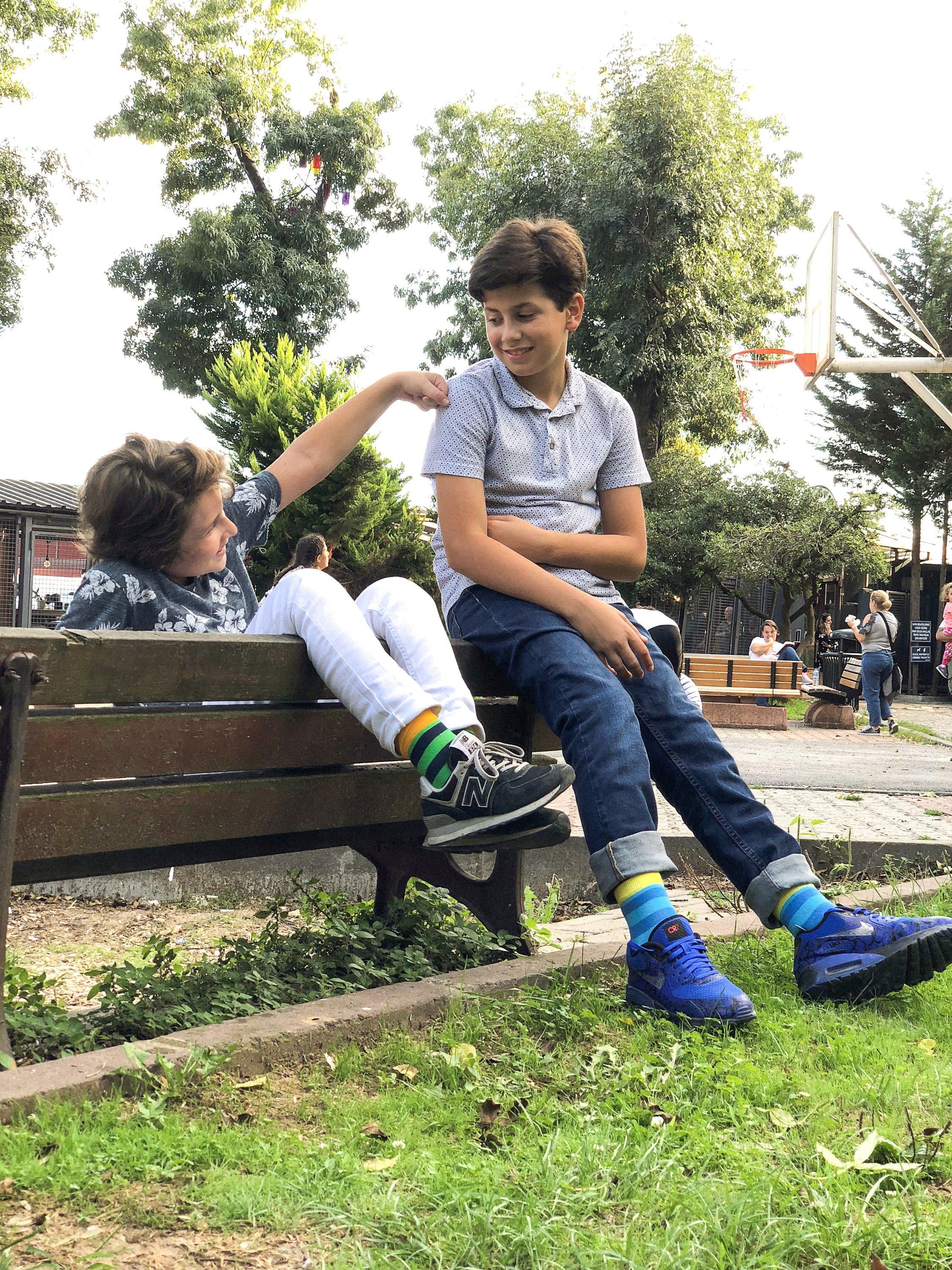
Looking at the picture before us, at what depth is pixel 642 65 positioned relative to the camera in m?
29.8

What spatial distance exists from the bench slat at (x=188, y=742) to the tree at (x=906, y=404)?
30.0 m

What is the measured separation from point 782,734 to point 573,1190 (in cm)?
1346

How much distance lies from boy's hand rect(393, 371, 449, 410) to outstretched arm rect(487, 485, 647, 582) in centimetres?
35

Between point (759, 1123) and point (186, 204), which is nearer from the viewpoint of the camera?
point (759, 1123)

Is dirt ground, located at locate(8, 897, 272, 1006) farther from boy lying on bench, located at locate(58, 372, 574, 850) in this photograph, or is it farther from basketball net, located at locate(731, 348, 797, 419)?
basketball net, located at locate(731, 348, 797, 419)

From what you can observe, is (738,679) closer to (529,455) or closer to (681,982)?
(529,455)

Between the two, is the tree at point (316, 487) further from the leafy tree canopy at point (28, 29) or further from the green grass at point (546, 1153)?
the green grass at point (546, 1153)

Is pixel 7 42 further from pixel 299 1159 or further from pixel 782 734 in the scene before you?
pixel 299 1159

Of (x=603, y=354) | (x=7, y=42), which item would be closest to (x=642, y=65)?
(x=603, y=354)

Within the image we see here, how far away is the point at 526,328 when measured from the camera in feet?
9.86

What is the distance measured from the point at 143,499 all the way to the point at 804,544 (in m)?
24.0

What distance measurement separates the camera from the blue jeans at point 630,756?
98.4 inches

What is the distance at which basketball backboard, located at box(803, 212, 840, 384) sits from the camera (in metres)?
14.1

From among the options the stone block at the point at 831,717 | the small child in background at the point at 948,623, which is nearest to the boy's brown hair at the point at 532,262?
the small child in background at the point at 948,623
